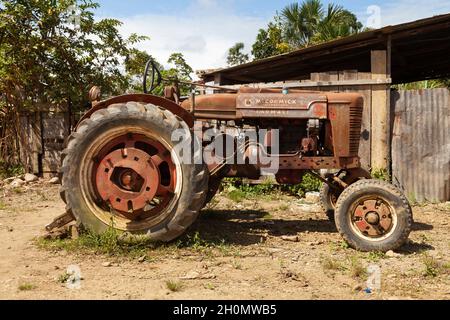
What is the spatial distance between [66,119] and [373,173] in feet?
21.1

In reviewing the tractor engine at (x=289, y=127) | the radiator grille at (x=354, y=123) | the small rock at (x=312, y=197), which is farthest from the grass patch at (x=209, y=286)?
the small rock at (x=312, y=197)

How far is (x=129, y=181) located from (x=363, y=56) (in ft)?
21.2

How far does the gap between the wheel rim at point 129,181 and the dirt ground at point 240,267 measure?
0.43 metres

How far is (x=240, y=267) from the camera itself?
13.1 ft

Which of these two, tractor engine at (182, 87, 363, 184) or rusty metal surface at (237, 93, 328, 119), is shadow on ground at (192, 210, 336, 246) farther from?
rusty metal surface at (237, 93, 328, 119)

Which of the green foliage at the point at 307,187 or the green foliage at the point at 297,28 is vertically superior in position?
the green foliage at the point at 297,28

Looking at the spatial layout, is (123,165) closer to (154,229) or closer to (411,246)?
(154,229)

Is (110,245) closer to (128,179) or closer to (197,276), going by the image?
(128,179)

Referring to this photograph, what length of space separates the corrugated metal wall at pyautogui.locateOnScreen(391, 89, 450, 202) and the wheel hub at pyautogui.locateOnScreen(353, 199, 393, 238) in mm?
3382

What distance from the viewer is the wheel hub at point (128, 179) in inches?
177

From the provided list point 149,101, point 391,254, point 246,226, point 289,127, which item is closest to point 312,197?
point 246,226

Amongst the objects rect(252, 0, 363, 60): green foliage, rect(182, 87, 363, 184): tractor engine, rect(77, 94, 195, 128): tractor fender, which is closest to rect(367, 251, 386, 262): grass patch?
rect(182, 87, 363, 184): tractor engine

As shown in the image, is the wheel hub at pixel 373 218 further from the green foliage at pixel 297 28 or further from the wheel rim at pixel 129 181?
the green foliage at pixel 297 28
